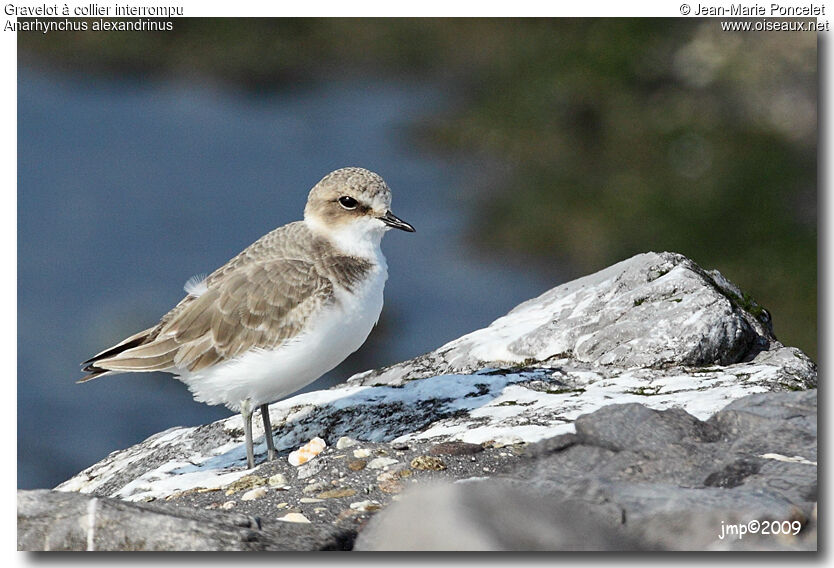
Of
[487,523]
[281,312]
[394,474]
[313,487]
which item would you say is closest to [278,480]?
[313,487]

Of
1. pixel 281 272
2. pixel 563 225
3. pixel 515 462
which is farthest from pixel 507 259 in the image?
pixel 515 462

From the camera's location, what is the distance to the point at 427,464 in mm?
5629

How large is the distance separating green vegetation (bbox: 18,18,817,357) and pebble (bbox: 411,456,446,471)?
143 inches

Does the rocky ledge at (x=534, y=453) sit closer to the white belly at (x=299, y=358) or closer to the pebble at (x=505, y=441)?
the pebble at (x=505, y=441)

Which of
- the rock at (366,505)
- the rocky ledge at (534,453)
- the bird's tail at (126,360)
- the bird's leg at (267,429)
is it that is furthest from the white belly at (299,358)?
the rock at (366,505)

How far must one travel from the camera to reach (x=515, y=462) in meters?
5.62

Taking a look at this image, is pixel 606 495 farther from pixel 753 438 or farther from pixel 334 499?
pixel 334 499

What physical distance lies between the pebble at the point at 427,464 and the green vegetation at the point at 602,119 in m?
3.62

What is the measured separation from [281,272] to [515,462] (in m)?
2.03

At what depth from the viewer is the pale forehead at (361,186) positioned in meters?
6.89

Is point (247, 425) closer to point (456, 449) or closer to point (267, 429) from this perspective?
point (267, 429)

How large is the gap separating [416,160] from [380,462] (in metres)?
6.01

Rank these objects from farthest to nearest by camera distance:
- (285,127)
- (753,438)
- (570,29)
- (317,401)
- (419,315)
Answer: (419,315) → (570,29) → (285,127) → (317,401) → (753,438)

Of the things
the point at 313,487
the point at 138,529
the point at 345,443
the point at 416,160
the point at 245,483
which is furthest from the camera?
the point at 416,160
